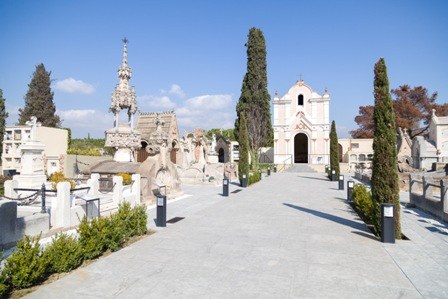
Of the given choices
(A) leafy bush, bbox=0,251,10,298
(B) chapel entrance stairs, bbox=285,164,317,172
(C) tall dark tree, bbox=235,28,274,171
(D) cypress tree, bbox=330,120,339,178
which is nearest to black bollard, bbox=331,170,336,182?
(D) cypress tree, bbox=330,120,339,178

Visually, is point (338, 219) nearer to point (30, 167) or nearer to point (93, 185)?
point (93, 185)

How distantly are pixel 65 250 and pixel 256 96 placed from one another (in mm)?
36522

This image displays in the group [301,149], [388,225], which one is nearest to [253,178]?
[388,225]

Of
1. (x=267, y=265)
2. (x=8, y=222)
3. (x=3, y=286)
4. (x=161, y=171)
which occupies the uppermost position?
(x=161, y=171)

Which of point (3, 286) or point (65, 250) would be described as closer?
point (3, 286)

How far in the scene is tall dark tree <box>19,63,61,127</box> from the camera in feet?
145

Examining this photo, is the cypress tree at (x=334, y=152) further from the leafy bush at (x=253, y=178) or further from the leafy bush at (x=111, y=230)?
the leafy bush at (x=111, y=230)

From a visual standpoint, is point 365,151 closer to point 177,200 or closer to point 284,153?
point 284,153

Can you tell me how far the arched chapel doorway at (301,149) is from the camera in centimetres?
5612

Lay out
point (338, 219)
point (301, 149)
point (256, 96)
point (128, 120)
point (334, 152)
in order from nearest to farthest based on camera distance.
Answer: point (338, 219)
point (128, 120)
point (334, 152)
point (256, 96)
point (301, 149)

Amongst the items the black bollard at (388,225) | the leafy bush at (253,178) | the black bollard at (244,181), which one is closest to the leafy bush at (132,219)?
the black bollard at (388,225)

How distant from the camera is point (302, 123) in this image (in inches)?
1951

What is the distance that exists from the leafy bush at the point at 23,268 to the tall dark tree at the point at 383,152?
8362 millimetres

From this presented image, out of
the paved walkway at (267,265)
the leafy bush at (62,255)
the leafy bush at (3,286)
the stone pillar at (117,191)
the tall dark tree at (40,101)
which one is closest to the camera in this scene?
the leafy bush at (3,286)
